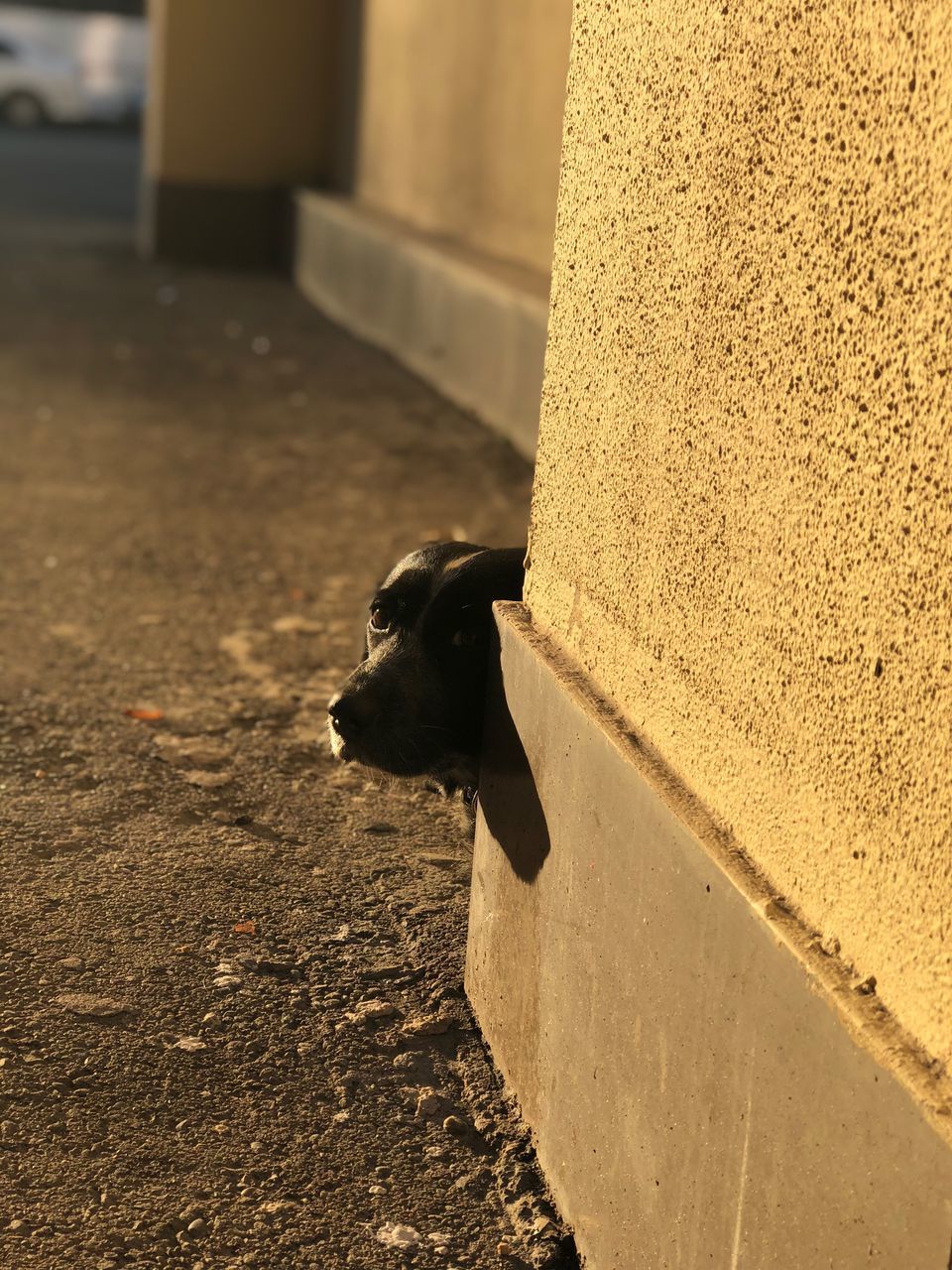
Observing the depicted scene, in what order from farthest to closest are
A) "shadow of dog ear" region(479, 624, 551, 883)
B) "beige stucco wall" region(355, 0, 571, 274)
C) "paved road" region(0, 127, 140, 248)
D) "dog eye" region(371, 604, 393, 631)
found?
1. "paved road" region(0, 127, 140, 248)
2. "beige stucco wall" region(355, 0, 571, 274)
3. "dog eye" region(371, 604, 393, 631)
4. "shadow of dog ear" region(479, 624, 551, 883)

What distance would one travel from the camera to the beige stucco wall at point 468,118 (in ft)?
27.8

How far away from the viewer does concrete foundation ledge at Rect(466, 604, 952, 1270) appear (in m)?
1.55

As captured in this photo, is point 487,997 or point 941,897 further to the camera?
point 487,997

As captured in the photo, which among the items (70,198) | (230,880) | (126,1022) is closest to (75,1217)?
(126,1022)

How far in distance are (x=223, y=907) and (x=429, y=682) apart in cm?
70

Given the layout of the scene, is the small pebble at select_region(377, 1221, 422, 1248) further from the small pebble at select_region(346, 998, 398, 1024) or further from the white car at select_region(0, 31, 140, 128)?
the white car at select_region(0, 31, 140, 128)

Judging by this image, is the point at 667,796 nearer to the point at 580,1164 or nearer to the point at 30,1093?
the point at 580,1164

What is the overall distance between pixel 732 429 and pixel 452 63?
8797 mm

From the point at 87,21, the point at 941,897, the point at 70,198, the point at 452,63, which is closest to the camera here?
the point at 941,897

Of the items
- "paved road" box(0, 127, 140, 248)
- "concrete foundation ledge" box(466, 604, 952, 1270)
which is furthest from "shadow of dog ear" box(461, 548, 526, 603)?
"paved road" box(0, 127, 140, 248)

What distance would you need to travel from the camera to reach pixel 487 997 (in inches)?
114

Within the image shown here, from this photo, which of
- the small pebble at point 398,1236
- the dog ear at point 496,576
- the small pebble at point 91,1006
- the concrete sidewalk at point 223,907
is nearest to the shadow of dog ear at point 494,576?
the dog ear at point 496,576

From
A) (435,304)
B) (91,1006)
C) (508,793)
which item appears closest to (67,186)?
(435,304)

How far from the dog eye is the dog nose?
199 mm
